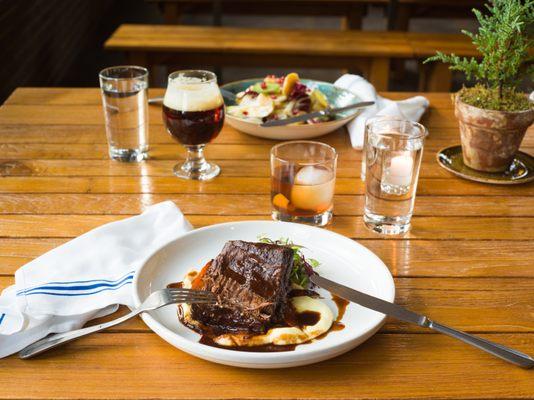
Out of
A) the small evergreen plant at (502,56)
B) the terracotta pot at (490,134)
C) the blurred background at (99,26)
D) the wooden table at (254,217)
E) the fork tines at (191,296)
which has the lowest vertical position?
the blurred background at (99,26)

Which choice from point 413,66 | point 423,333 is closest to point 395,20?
point 413,66

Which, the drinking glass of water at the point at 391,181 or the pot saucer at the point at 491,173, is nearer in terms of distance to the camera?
the drinking glass of water at the point at 391,181

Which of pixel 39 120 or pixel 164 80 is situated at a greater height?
pixel 39 120

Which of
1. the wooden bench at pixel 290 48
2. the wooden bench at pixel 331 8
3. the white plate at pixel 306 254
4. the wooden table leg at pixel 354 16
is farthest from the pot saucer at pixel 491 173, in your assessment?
the wooden table leg at pixel 354 16

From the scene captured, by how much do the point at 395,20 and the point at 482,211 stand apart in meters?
3.98

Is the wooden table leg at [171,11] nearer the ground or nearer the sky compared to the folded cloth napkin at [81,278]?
nearer the ground

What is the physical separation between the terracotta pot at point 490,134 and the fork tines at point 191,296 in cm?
79

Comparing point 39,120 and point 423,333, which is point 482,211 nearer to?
point 423,333

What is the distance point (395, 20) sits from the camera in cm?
500

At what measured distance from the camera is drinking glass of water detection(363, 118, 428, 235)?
48.0 inches

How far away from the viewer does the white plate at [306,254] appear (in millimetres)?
814

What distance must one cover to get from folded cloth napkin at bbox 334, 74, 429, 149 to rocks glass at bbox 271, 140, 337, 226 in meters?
0.39

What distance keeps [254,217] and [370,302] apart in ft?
1.39

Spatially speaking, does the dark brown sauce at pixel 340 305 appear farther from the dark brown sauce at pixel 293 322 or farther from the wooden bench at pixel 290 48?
the wooden bench at pixel 290 48
